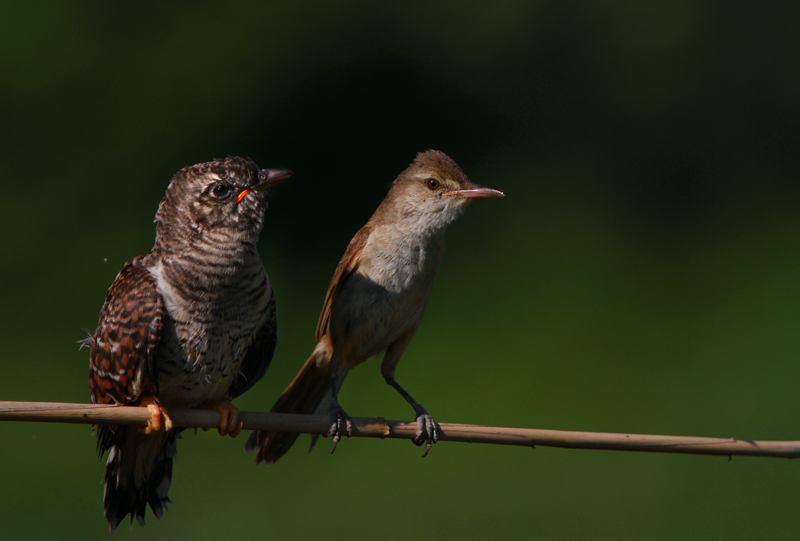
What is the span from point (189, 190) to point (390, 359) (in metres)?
1.14

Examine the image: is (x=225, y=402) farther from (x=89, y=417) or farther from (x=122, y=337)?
(x=89, y=417)

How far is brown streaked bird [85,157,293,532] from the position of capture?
1947 millimetres

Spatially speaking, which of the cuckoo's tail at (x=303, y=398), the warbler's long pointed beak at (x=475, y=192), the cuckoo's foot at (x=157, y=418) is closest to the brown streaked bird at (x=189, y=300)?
the cuckoo's foot at (x=157, y=418)

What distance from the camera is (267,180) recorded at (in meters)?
2.00

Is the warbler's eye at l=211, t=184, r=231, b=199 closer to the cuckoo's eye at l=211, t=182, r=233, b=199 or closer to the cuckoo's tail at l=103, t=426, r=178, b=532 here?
the cuckoo's eye at l=211, t=182, r=233, b=199

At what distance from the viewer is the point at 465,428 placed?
182 cm

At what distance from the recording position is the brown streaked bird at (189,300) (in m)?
1.95

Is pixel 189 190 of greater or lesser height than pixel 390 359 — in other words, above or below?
above

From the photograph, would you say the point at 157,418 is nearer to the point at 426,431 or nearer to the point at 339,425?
the point at 339,425

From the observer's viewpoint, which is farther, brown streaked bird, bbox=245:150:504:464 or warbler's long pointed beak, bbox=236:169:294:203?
brown streaked bird, bbox=245:150:504:464

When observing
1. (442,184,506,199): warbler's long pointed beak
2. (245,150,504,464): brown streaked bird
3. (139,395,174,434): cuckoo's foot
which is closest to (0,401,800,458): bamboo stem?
(139,395,174,434): cuckoo's foot

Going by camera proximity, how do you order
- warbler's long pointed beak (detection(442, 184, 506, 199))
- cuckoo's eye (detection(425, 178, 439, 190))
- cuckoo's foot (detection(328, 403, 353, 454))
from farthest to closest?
cuckoo's eye (detection(425, 178, 439, 190)) → warbler's long pointed beak (detection(442, 184, 506, 199)) → cuckoo's foot (detection(328, 403, 353, 454))

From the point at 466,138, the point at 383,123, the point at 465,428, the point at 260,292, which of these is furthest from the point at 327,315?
the point at 466,138

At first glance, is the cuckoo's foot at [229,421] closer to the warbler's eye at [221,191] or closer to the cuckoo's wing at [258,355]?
the cuckoo's wing at [258,355]
